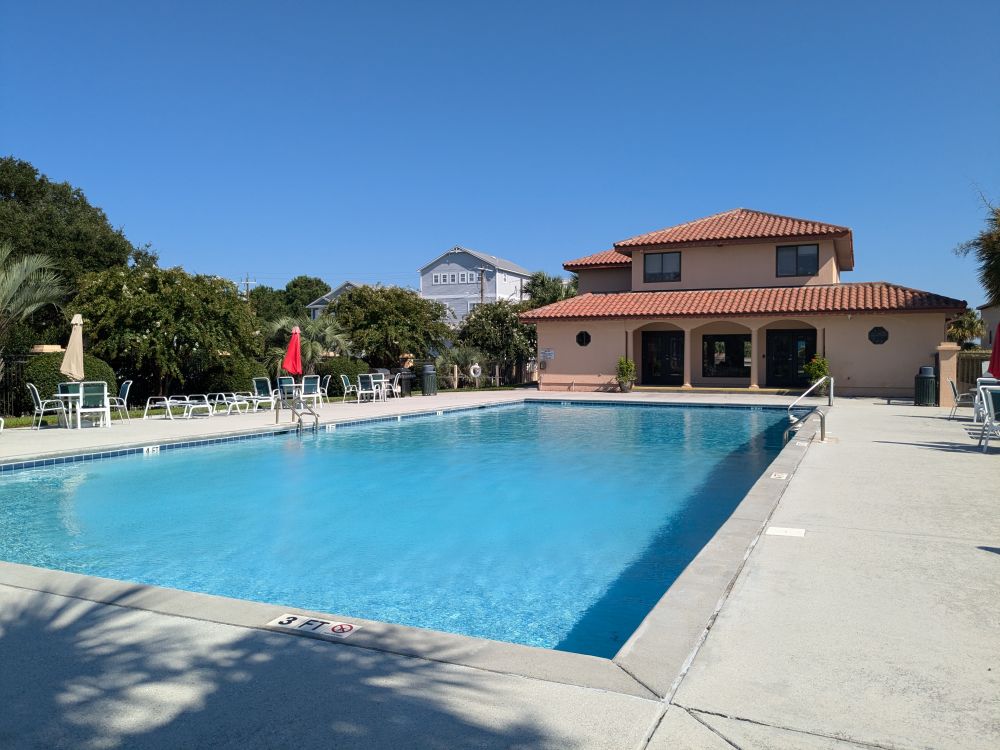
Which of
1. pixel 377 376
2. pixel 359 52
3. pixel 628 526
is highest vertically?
pixel 359 52

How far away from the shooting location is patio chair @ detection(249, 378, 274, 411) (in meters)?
18.5

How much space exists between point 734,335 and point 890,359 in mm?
5544

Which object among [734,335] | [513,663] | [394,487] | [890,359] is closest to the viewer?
[513,663]

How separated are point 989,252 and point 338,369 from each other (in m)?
20.1

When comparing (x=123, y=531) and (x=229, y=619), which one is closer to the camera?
(x=229, y=619)

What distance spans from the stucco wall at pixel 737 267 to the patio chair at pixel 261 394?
1534cm

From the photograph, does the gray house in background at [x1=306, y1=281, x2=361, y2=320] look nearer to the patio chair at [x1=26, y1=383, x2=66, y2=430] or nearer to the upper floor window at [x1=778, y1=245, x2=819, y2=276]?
the upper floor window at [x1=778, y1=245, x2=819, y2=276]

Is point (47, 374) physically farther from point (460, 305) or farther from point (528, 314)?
point (460, 305)

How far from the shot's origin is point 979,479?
7.81 m

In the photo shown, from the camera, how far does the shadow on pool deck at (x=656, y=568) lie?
191 inches

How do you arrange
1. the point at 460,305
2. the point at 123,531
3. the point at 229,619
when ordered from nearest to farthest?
the point at 229,619 → the point at 123,531 → the point at 460,305

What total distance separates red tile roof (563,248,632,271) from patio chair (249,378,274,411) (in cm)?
1510

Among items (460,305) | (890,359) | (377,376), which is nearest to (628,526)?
(377,376)

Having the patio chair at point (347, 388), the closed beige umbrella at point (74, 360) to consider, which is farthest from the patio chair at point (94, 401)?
the patio chair at point (347, 388)
